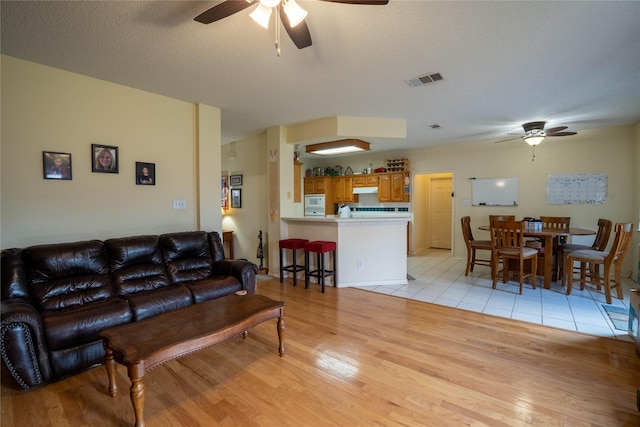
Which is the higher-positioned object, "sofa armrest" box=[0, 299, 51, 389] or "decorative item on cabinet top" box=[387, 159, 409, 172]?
"decorative item on cabinet top" box=[387, 159, 409, 172]

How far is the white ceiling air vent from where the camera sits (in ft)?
9.46

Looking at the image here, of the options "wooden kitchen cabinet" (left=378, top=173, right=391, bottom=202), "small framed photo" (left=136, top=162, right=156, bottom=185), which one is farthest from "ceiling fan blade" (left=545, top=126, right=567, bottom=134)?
"small framed photo" (left=136, top=162, right=156, bottom=185)

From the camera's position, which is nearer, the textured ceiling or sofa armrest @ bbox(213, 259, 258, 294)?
the textured ceiling

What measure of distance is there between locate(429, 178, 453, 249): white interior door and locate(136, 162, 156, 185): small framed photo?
6.60m

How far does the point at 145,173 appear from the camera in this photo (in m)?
3.46

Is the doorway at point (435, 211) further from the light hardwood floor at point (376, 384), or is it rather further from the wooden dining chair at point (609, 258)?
Answer: the light hardwood floor at point (376, 384)

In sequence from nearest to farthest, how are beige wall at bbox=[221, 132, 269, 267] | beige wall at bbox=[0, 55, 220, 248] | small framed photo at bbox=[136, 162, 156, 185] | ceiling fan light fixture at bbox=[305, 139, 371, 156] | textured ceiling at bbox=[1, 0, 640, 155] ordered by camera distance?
1. textured ceiling at bbox=[1, 0, 640, 155]
2. beige wall at bbox=[0, 55, 220, 248]
3. small framed photo at bbox=[136, 162, 156, 185]
4. ceiling fan light fixture at bbox=[305, 139, 371, 156]
5. beige wall at bbox=[221, 132, 269, 267]

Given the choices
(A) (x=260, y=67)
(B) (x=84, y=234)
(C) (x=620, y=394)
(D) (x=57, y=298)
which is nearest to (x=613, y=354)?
(C) (x=620, y=394)

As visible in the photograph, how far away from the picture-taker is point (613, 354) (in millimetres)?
2342

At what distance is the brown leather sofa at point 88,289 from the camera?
1888 millimetres

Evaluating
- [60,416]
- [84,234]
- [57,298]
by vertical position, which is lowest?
[60,416]

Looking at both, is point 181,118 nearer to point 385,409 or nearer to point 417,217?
point 385,409

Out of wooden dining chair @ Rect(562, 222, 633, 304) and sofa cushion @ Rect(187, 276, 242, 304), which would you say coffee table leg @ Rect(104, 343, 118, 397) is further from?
wooden dining chair @ Rect(562, 222, 633, 304)

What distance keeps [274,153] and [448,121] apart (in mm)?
2852
